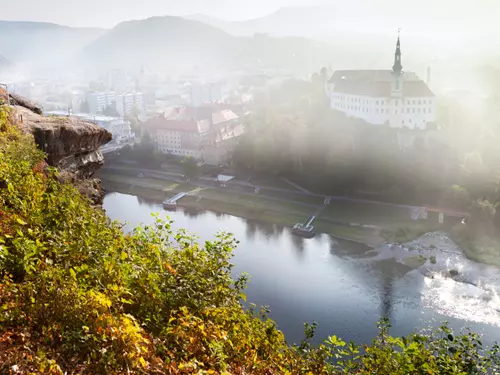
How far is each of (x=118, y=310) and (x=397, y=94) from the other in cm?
1633

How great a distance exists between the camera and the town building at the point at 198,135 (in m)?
19.4

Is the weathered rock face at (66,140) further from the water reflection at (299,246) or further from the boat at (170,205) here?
the boat at (170,205)

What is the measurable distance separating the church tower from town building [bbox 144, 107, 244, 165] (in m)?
6.25

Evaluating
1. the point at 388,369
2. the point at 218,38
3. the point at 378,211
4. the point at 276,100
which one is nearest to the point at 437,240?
the point at 378,211

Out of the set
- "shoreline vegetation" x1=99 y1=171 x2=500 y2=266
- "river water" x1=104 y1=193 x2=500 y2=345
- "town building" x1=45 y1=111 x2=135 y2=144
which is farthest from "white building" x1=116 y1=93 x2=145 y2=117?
"river water" x1=104 y1=193 x2=500 y2=345

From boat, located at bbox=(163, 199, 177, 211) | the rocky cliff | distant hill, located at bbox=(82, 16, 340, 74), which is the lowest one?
boat, located at bbox=(163, 199, 177, 211)

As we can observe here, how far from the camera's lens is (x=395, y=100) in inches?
665

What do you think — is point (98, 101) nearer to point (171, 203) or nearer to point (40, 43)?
point (171, 203)

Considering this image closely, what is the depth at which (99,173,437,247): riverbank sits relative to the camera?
42.1ft

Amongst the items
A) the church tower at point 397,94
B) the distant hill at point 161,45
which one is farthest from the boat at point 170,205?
the distant hill at point 161,45

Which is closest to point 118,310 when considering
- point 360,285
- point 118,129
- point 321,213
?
point 360,285

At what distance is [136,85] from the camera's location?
134 feet

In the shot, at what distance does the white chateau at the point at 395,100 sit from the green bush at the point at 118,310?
15.2m

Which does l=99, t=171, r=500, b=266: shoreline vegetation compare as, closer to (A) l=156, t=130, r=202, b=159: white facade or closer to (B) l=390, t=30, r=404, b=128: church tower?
(A) l=156, t=130, r=202, b=159: white facade
